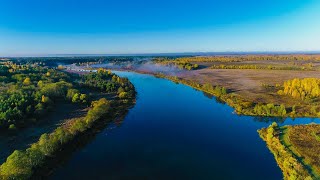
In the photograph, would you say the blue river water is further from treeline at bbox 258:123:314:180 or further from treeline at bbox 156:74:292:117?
treeline at bbox 156:74:292:117

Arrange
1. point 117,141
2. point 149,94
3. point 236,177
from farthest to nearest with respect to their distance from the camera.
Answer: point 149,94 < point 117,141 < point 236,177

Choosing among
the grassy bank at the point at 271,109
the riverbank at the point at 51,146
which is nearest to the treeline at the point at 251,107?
the grassy bank at the point at 271,109

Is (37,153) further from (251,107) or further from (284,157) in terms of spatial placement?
(251,107)

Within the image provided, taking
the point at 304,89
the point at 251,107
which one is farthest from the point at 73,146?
the point at 304,89

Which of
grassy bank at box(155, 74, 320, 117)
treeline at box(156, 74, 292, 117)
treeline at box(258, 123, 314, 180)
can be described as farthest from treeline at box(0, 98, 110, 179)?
grassy bank at box(155, 74, 320, 117)

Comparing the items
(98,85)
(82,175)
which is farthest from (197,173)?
(98,85)

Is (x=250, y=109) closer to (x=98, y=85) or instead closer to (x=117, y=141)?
(x=117, y=141)

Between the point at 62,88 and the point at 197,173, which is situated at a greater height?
the point at 62,88
